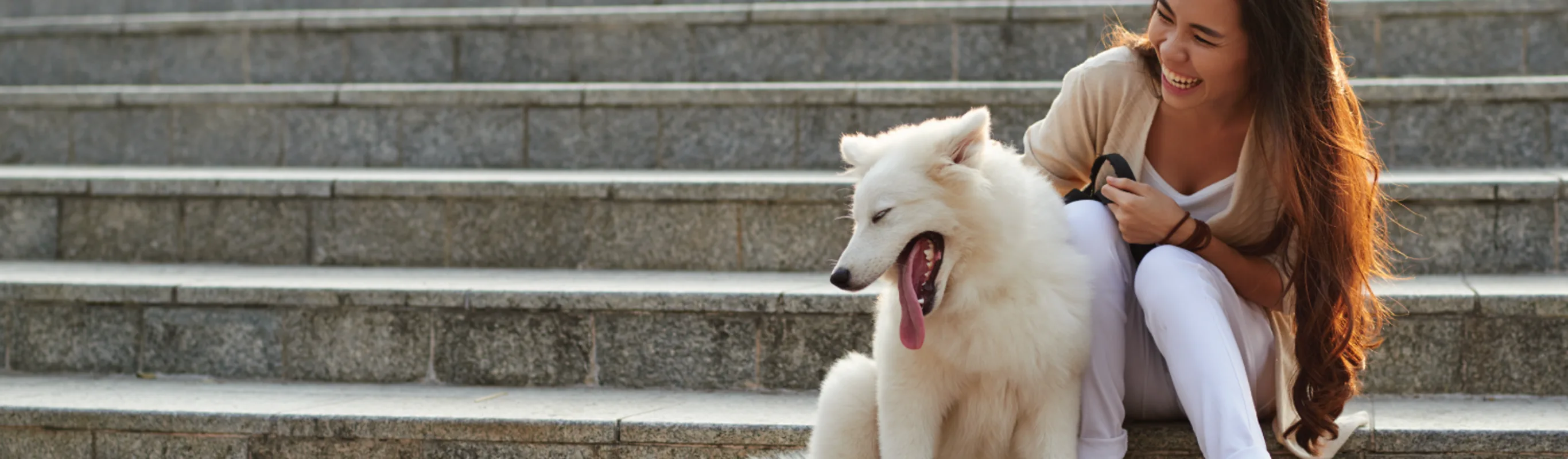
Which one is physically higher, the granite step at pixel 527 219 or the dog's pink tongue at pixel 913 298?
the dog's pink tongue at pixel 913 298

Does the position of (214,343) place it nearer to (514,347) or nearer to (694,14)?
(514,347)

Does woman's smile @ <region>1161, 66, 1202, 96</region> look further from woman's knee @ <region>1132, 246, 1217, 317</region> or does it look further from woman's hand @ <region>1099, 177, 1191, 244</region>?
woman's knee @ <region>1132, 246, 1217, 317</region>

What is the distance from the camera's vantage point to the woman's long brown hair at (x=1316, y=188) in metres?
2.43

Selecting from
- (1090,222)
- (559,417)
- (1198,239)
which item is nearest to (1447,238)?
(1198,239)

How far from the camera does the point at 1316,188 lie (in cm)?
246

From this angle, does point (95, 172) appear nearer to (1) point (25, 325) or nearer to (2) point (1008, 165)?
(1) point (25, 325)

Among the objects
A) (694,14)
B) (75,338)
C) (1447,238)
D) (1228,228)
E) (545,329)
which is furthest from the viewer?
(694,14)

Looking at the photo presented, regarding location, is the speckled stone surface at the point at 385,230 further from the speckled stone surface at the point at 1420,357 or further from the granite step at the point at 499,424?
the speckled stone surface at the point at 1420,357

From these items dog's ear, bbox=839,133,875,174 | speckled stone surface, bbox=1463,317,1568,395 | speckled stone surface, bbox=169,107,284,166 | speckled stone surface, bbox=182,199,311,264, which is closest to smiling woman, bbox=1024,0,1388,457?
dog's ear, bbox=839,133,875,174

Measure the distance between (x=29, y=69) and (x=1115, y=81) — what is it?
558cm

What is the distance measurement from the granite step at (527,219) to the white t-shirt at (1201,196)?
1.23 meters

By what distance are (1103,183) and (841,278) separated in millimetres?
777

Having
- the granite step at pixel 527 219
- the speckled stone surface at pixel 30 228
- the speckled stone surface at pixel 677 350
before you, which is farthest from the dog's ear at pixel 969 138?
the speckled stone surface at pixel 30 228

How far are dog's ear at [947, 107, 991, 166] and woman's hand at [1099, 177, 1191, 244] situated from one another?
372 millimetres
